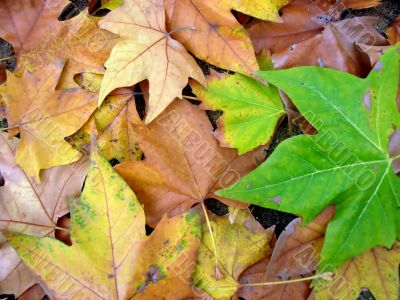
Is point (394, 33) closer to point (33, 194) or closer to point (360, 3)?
point (360, 3)

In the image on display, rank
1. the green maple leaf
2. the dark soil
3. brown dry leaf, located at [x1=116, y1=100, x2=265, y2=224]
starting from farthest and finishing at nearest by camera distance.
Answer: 1. the dark soil
2. brown dry leaf, located at [x1=116, y1=100, x2=265, y2=224]
3. the green maple leaf

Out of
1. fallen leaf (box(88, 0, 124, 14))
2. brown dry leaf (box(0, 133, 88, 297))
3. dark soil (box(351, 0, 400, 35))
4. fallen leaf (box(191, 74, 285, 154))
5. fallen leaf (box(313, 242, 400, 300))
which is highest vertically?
fallen leaf (box(88, 0, 124, 14))

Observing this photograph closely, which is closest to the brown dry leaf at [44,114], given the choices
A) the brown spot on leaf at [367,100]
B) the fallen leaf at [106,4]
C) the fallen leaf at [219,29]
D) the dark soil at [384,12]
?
the fallen leaf at [106,4]

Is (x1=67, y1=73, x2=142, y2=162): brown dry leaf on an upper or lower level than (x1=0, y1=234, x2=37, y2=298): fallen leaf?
upper

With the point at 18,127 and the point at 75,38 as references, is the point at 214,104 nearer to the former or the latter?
the point at 75,38

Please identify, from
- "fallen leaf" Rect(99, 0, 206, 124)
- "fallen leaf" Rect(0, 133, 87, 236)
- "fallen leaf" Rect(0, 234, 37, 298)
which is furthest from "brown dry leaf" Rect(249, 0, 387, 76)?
"fallen leaf" Rect(0, 234, 37, 298)

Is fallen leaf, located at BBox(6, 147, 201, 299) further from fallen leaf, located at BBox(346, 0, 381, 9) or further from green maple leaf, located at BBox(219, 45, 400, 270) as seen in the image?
fallen leaf, located at BBox(346, 0, 381, 9)

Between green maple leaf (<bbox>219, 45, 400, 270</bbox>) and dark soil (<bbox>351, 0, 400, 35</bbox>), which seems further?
dark soil (<bbox>351, 0, 400, 35</bbox>)
